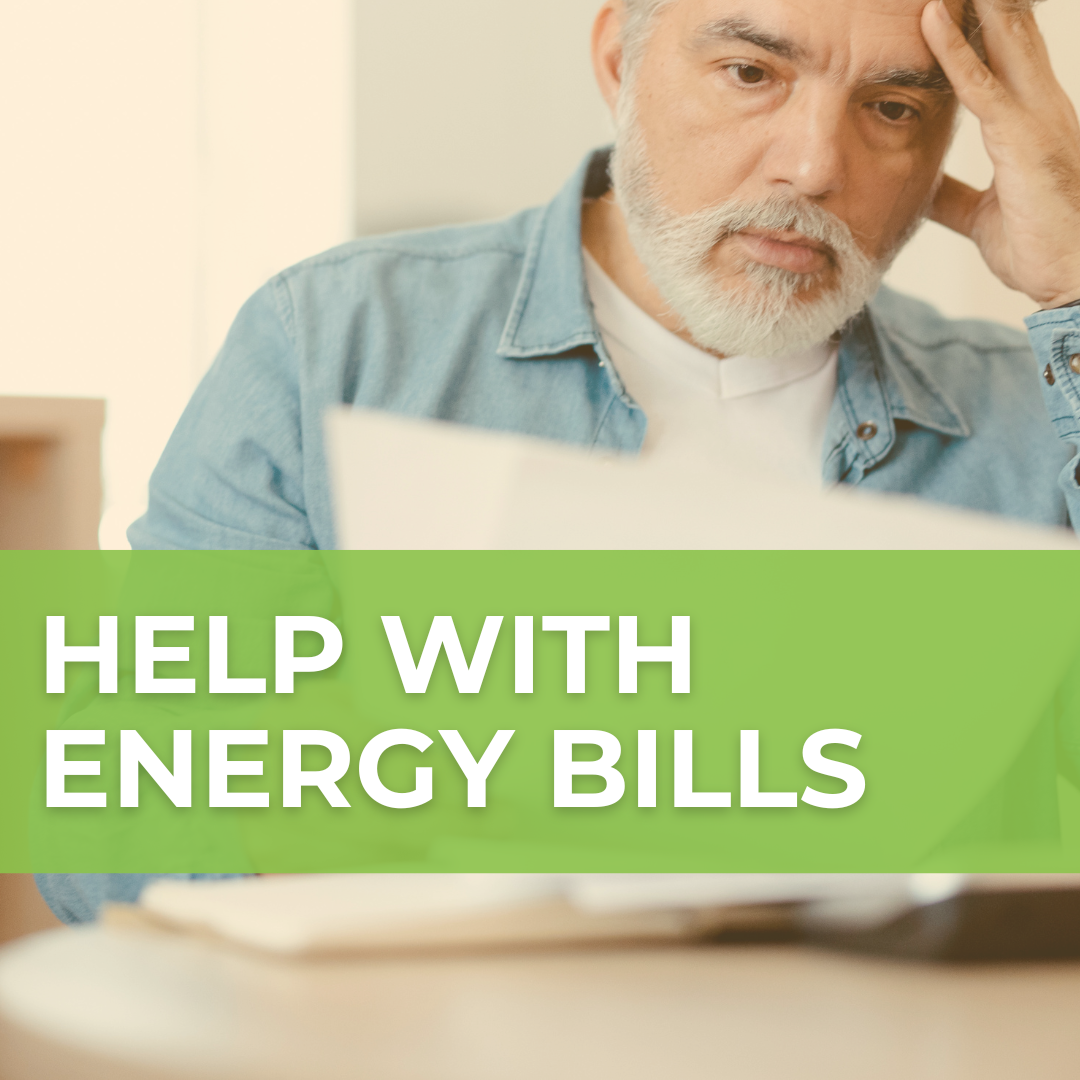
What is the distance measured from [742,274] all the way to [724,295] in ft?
0.09

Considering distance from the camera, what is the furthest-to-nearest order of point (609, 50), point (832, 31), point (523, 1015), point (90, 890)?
point (609, 50) → point (832, 31) → point (90, 890) → point (523, 1015)

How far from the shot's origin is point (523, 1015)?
36cm

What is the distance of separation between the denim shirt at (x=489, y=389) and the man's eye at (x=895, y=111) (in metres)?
0.21

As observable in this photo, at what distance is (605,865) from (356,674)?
143mm

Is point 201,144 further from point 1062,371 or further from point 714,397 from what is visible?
point 1062,371

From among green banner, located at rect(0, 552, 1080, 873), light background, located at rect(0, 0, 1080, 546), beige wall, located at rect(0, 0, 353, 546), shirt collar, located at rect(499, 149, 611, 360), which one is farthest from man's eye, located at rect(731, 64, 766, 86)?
beige wall, located at rect(0, 0, 353, 546)

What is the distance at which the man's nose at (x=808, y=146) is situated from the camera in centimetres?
98

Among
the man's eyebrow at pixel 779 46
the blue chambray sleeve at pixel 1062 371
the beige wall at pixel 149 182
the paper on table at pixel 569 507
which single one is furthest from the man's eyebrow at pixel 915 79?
the beige wall at pixel 149 182

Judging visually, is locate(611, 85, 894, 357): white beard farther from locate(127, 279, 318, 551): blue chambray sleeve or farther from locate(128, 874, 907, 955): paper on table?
locate(128, 874, 907, 955): paper on table

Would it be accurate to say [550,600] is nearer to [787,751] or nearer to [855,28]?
[787,751]

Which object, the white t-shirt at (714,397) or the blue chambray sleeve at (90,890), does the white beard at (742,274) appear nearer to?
the white t-shirt at (714,397)

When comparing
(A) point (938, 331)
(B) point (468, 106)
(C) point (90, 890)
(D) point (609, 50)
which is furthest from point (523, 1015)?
(B) point (468, 106)

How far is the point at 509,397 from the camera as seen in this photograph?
1.14m

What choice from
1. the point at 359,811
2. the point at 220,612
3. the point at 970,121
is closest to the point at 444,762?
the point at 359,811
